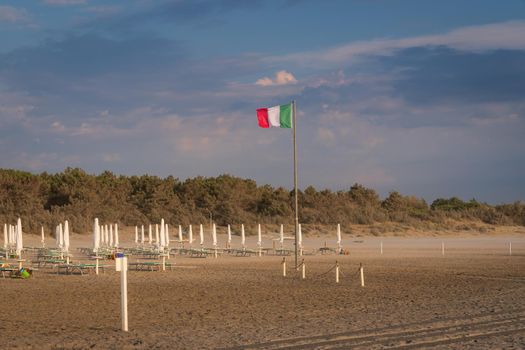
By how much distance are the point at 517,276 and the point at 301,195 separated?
39.1 metres

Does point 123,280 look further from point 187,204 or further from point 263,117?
point 187,204

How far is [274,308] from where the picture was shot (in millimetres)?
15953

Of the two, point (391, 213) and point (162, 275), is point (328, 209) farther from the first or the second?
point (162, 275)

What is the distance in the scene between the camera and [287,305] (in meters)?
16.5

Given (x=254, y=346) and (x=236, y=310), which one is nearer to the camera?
(x=254, y=346)

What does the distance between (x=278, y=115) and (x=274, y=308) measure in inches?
498

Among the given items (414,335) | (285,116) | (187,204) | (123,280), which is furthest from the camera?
(187,204)

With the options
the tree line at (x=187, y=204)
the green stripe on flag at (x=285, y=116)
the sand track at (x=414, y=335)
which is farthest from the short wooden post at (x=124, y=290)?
the tree line at (x=187, y=204)

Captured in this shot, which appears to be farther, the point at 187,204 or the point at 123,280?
the point at 187,204

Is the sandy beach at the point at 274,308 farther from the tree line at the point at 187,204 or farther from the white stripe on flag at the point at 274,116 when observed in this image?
the tree line at the point at 187,204

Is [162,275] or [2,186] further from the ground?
[2,186]

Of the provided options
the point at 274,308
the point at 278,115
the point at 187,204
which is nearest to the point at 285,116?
the point at 278,115

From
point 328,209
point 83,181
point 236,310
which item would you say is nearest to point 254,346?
point 236,310

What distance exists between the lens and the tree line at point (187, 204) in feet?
171
